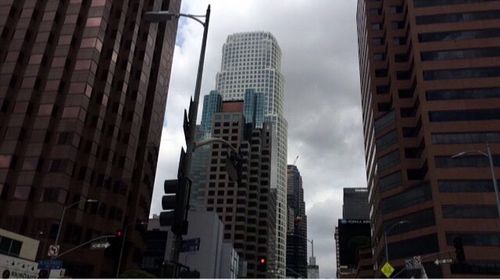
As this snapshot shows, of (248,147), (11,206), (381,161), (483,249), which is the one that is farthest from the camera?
(248,147)

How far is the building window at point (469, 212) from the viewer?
7062cm

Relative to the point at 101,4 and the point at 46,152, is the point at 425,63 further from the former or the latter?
the point at 46,152

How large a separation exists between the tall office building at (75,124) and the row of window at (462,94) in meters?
51.7

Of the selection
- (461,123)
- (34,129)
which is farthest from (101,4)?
(461,123)

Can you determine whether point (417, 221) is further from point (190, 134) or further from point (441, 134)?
point (190, 134)

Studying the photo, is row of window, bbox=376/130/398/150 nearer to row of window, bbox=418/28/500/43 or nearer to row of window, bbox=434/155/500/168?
row of window, bbox=434/155/500/168

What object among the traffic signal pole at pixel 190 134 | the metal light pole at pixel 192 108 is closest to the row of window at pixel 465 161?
the metal light pole at pixel 192 108

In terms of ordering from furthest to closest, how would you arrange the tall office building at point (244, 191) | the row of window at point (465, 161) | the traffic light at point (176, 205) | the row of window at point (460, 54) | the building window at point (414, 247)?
the tall office building at point (244, 191), the row of window at point (460, 54), the row of window at point (465, 161), the building window at point (414, 247), the traffic light at point (176, 205)

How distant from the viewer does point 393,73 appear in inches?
3740

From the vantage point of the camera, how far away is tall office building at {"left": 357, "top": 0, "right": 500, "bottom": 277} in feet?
234

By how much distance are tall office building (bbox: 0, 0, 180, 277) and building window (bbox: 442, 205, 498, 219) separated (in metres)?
50.7

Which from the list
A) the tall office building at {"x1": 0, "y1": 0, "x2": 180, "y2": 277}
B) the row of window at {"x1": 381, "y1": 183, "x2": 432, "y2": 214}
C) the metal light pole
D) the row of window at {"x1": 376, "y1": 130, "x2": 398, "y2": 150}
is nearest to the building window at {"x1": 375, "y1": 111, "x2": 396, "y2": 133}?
the row of window at {"x1": 376, "y1": 130, "x2": 398, "y2": 150}

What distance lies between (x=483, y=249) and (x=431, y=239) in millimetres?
7517

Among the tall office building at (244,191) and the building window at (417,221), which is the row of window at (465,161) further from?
the tall office building at (244,191)
